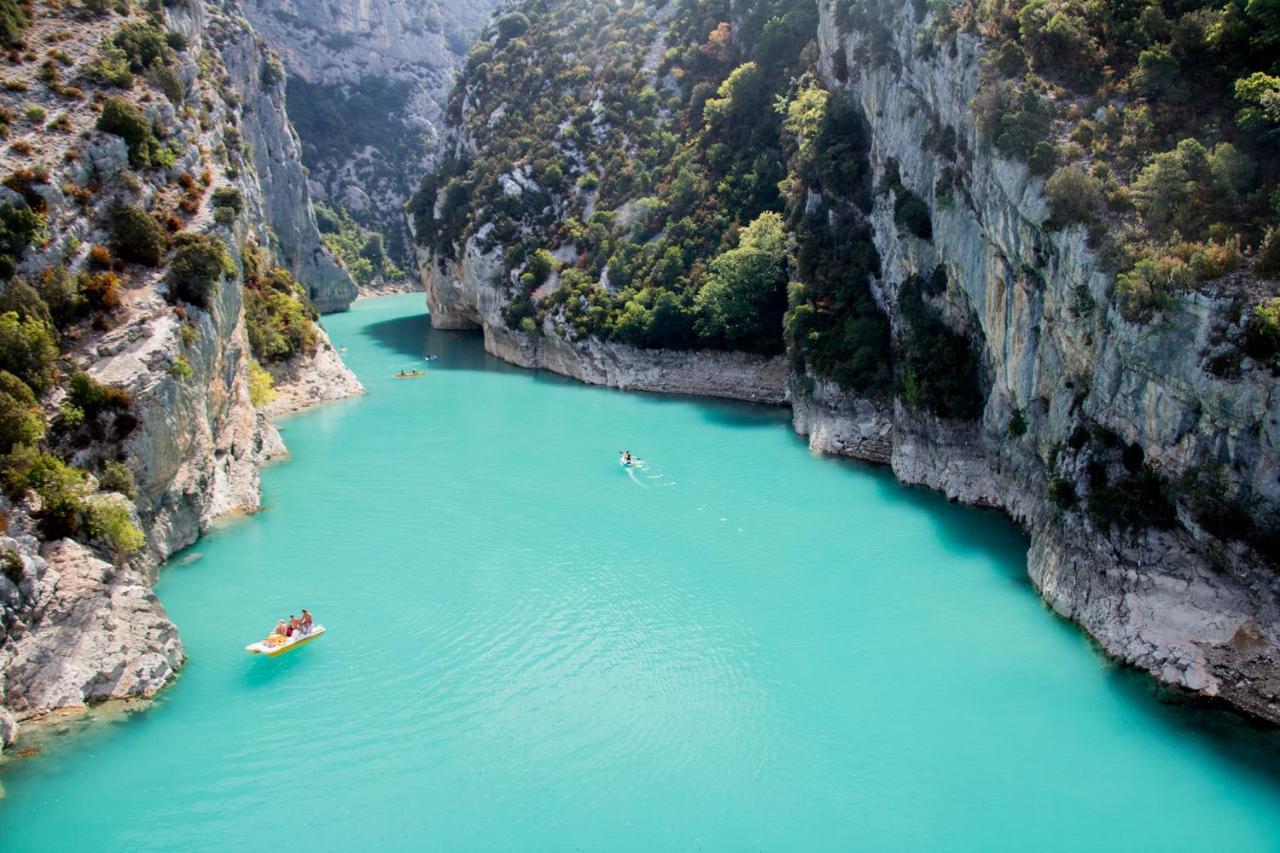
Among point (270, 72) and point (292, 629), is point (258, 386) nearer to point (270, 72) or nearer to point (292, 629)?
point (292, 629)

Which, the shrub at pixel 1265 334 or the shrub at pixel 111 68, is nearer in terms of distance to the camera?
the shrub at pixel 1265 334

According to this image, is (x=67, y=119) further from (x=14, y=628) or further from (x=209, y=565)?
(x=14, y=628)

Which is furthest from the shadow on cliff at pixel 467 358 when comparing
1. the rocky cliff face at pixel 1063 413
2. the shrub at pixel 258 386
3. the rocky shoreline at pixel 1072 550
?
the shrub at pixel 258 386

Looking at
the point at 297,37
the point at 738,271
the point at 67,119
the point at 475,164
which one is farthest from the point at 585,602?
the point at 297,37

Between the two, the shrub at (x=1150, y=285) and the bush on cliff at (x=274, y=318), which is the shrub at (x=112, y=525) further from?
the shrub at (x=1150, y=285)

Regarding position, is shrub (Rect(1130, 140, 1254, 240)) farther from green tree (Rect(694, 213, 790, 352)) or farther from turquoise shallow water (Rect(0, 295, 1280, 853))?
green tree (Rect(694, 213, 790, 352))

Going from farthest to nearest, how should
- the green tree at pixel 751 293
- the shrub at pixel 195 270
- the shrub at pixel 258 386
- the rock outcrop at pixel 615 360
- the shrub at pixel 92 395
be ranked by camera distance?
the rock outcrop at pixel 615 360, the green tree at pixel 751 293, the shrub at pixel 258 386, the shrub at pixel 195 270, the shrub at pixel 92 395

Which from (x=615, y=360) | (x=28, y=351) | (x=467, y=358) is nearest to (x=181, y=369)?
(x=28, y=351)
